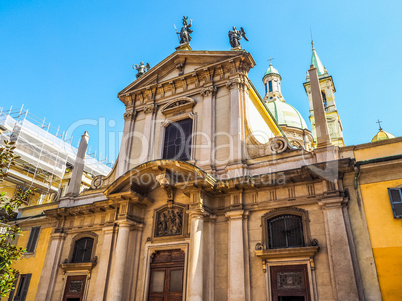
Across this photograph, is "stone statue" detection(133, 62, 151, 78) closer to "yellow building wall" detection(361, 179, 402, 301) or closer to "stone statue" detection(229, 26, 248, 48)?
"stone statue" detection(229, 26, 248, 48)

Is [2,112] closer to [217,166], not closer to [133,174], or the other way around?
[133,174]

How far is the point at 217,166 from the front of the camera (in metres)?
12.9

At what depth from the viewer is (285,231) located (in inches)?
420

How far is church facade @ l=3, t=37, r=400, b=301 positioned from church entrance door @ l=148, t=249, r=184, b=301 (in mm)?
38

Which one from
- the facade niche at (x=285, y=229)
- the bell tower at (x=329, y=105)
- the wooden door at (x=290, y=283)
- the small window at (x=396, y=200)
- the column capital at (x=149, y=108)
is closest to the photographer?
the small window at (x=396, y=200)

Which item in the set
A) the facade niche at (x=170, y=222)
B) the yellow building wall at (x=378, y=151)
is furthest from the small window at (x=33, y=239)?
the yellow building wall at (x=378, y=151)

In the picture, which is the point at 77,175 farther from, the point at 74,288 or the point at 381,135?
the point at 381,135

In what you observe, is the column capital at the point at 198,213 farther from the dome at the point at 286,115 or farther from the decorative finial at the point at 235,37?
the dome at the point at 286,115

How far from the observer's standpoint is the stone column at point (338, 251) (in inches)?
353

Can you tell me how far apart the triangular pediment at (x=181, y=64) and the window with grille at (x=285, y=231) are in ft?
23.3

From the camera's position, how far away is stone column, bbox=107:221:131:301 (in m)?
11.6

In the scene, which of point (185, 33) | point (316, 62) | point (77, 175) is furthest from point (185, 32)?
point (316, 62)

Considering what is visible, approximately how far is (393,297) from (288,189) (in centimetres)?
408

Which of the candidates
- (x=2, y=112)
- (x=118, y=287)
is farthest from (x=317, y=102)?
(x=2, y=112)
